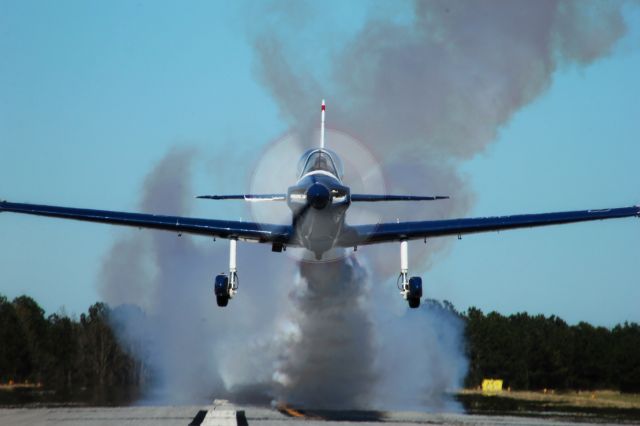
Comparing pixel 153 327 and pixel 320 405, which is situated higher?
pixel 153 327

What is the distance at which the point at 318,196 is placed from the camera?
141 feet

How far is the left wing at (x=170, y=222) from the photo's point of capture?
163ft

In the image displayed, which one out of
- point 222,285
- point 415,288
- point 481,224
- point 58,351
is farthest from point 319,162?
point 58,351

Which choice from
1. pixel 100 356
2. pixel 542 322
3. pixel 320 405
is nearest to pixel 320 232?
pixel 320 405

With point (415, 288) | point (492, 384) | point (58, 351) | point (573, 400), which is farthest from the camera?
point (58, 351)

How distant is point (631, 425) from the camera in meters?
40.1

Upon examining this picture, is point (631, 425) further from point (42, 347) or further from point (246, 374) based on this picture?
point (42, 347)

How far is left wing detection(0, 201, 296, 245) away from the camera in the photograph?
49750 millimetres

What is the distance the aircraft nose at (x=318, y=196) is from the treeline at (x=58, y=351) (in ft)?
259

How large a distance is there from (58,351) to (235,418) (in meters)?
112

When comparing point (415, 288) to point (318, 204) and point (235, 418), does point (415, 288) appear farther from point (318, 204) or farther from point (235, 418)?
point (235, 418)

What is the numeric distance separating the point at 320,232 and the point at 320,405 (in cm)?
1193

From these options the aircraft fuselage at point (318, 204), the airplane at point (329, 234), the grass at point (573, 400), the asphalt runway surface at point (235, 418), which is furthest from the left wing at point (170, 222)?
the grass at point (573, 400)

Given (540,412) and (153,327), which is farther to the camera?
(153,327)
